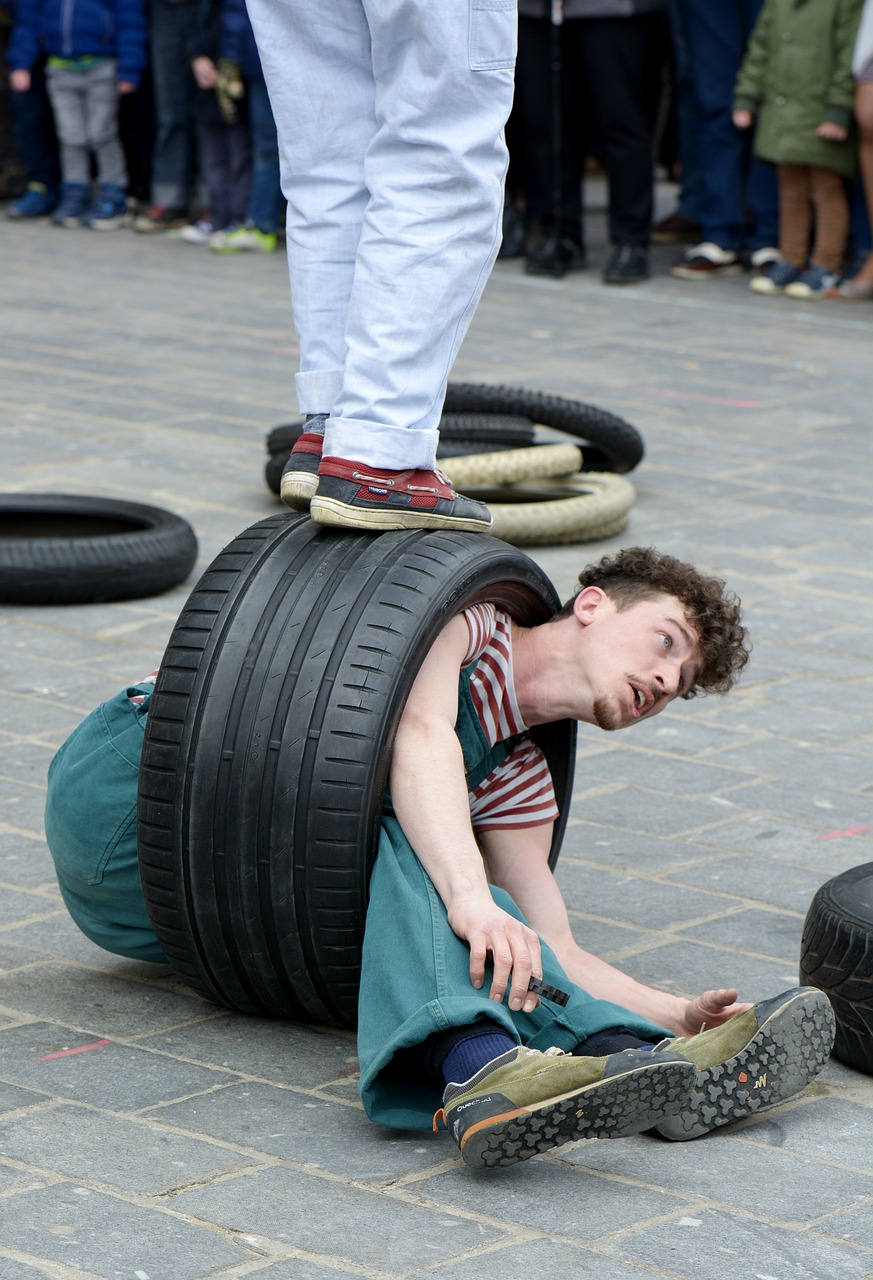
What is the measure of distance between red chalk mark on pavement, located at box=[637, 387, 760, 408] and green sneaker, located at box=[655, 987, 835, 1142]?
5.42m

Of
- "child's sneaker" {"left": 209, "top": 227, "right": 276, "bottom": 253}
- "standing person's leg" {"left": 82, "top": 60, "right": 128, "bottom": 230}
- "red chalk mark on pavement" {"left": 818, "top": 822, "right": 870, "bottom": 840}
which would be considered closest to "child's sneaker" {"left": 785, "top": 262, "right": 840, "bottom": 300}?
"child's sneaker" {"left": 209, "top": 227, "right": 276, "bottom": 253}

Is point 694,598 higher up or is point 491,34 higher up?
point 491,34

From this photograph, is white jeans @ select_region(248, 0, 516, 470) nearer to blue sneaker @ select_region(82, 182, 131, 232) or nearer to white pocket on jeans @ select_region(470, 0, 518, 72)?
white pocket on jeans @ select_region(470, 0, 518, 72)

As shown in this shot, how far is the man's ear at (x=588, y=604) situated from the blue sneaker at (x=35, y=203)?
1097 centimetres

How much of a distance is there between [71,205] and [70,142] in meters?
0.44

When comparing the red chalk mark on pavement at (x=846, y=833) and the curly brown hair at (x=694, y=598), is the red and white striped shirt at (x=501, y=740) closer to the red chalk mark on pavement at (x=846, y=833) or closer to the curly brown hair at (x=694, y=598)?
the curly brown hair at (x=694, y=598)

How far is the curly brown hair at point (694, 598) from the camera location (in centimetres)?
299

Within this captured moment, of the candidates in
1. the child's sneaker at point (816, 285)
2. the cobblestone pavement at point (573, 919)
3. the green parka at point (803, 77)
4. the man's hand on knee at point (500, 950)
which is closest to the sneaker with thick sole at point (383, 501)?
the man's hand on knee at point (500, 950)

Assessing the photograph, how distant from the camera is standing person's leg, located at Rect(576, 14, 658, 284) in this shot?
32.5ft

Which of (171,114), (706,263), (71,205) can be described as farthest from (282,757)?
(71,205)

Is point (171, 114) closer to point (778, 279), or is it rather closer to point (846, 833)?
point (778, 279)

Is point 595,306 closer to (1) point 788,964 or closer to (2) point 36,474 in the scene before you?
(2) point 36,474

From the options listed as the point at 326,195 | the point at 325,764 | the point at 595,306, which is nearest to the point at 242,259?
the point at 595,306

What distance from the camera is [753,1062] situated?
2584mm
